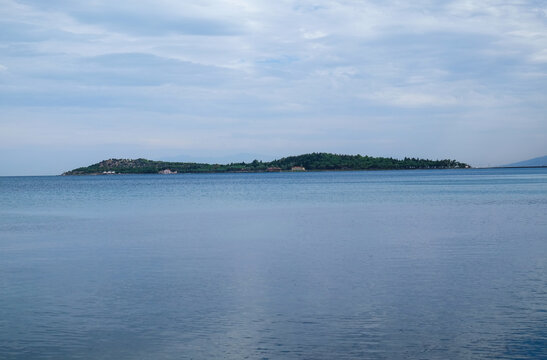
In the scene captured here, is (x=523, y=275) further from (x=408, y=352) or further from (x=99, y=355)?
(x=99, y=355)

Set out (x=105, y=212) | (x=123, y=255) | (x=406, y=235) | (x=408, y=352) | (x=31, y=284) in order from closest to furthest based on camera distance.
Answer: (x=408, y=352), (x=31, y=284), (x=123, y=255), (x=406, y=235), (x=105, y=212)

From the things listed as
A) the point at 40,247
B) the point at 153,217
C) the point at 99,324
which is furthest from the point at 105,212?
the point at 99,324

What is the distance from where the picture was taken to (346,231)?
26188 mm

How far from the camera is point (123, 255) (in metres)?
19.9

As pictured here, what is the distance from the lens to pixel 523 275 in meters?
15.1

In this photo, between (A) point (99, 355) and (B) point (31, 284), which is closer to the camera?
(A) point (99, 355)

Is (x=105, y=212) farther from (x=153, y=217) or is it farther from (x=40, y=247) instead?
(x=40, y=247)

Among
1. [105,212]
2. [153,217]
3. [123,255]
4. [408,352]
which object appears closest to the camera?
[408,352]

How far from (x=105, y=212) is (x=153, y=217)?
699cm

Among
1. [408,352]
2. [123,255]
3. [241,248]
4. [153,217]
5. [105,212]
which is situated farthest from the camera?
[105,212]

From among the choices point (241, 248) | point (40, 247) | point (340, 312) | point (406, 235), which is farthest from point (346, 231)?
point (340, 312)

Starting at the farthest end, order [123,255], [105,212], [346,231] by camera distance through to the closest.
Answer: [105,212], [346,231], [123,255]

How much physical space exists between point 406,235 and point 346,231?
10.0 feet

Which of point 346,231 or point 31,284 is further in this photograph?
point 346,231
